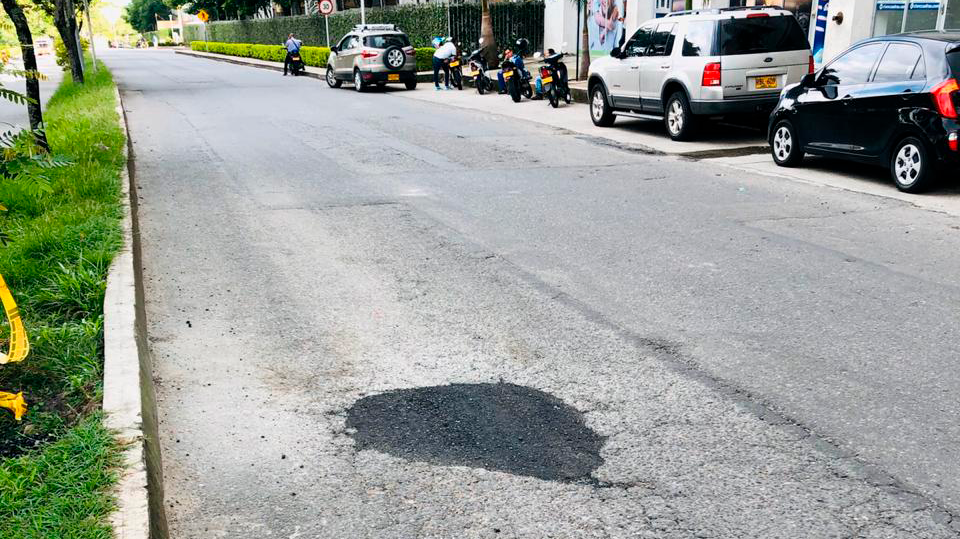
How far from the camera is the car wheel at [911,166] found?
31.5 feet

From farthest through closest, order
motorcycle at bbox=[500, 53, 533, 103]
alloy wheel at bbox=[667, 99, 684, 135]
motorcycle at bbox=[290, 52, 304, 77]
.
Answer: motorcycle at bbox=[290, 52, 304, 77]
motorcycle at bbox=[500, 53, 533, 103]
alloy wheel at bbox=[667, 99, 684, 135]

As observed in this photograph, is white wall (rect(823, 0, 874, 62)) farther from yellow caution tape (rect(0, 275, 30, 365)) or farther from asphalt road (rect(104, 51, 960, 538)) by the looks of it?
yellow caution tape (rect(0, 275, 30, 365))

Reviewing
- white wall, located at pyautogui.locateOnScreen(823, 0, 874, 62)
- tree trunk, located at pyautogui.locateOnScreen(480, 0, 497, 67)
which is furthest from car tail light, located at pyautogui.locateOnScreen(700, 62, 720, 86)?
tree trunk, located at pyautogui.locateOnScreen(480, 0, 497, 67)

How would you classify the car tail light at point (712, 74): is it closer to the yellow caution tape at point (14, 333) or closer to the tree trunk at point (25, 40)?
the tree trunk at point (25, 40)

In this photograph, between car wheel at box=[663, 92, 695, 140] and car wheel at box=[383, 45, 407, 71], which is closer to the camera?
car wheel at box=[663, 92, 695, 140]

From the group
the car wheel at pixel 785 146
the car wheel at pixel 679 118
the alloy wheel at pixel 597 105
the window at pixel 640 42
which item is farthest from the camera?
the alloy wheel at pixel 597 105

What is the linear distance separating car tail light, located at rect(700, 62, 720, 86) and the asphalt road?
3395 mm

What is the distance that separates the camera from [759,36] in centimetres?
1355

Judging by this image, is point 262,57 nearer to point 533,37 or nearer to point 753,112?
point 533,37

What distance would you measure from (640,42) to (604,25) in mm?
14367

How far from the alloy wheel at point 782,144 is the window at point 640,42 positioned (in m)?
3.76

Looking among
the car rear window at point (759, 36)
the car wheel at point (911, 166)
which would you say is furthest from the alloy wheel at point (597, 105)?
the car wheel at point (911, 166)

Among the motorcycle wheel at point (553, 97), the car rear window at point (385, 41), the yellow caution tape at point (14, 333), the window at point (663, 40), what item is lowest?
the motorcycle wheel at point (553, 97)

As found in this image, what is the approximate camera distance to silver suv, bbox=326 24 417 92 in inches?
1026
